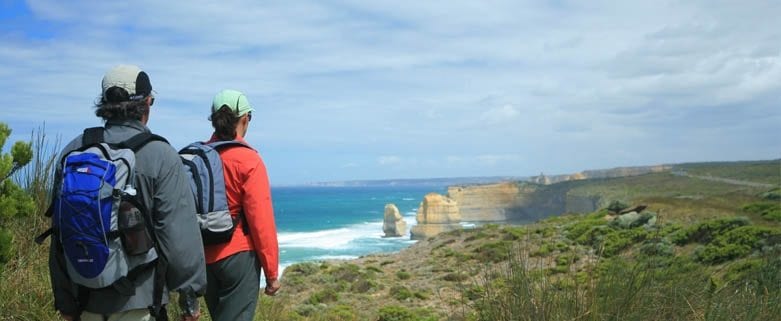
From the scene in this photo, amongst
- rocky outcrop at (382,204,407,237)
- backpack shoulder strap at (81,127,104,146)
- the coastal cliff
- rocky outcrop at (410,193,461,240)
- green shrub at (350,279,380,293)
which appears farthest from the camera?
the coastal cliff

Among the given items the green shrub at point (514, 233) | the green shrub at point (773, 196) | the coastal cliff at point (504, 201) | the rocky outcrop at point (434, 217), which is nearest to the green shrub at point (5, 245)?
the green shrub at point (514, 233)

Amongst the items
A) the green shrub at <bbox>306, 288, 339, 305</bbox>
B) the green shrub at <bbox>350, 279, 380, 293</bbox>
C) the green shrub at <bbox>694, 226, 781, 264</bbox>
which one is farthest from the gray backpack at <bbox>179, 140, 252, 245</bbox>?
the green shrub at <bbox>350, 279, 380, 293</bbox>

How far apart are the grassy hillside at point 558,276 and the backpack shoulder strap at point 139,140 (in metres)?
2.13

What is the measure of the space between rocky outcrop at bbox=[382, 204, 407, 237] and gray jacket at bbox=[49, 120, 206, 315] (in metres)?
85.1

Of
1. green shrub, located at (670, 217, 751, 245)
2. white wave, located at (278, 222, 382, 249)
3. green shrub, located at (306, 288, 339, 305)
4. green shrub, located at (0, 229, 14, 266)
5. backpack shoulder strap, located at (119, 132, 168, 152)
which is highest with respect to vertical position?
backpack shoulder strap, located at (119, 132, 168, 152)

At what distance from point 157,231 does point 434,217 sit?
86.5m

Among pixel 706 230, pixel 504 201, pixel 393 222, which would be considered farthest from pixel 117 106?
pixel 504 201

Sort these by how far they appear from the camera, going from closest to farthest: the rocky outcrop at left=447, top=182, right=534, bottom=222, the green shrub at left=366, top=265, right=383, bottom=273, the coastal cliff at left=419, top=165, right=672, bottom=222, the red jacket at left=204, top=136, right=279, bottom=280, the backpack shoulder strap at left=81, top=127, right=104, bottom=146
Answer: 1. the backpack shoulder strap at left=81, top=127, right=104, bottom=146
2. the red jacket at left=204, top=136, right=279, bottom=280
3. the green shrub at left=366, top=265, right=383, bottom=273
4. the coastal cliff at left=419, top=165, right=672, bottom=222
5. the rocky outcrop at left=447, top=182, right=534, bottom=222

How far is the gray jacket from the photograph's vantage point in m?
2.85

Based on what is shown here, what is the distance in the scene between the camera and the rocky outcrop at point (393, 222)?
8844cm

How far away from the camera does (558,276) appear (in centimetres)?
478

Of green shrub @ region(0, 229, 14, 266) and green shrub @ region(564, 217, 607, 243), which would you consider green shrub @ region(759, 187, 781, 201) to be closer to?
green shrub @ region(564, 217, 607, 243)

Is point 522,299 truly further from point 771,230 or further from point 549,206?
point 549,206

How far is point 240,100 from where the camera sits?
365 centimetres
